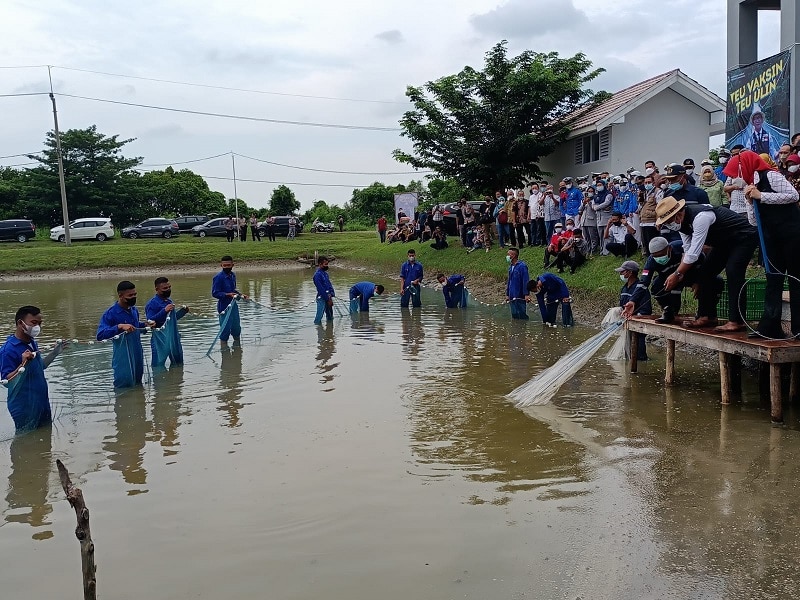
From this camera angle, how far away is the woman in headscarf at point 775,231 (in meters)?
7.66

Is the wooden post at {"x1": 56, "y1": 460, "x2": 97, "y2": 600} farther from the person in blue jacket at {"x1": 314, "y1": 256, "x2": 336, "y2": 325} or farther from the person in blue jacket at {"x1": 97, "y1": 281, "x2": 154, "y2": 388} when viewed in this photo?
the person in blue jacket at {"x1": 314, "y1": 256, "x2": 336, "y2": 325}

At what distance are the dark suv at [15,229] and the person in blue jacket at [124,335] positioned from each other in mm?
38753

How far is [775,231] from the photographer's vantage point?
309 inches

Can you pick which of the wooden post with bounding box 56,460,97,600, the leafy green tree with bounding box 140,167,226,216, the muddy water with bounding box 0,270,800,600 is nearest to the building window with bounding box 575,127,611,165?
the muddy water with bounding box 0,270,800,600

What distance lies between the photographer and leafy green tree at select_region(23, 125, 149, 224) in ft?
165

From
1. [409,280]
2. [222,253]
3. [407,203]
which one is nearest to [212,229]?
[222,253]

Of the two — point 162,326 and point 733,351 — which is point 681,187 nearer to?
point 733,351

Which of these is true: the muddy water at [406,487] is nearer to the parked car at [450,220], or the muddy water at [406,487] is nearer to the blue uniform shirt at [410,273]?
the blue uniform shirt at [410,273]

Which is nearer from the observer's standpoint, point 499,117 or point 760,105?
point 760,105

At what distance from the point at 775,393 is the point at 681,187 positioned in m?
2.90

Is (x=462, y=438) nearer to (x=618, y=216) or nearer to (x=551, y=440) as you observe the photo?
(x=551, y=440)

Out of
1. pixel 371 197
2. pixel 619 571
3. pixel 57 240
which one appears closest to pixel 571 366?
pixel 619 571

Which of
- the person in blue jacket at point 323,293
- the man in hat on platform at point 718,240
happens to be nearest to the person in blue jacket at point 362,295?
the person in blue jacket at point 323,293

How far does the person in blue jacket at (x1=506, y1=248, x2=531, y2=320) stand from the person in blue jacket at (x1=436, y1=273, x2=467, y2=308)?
245 cm
